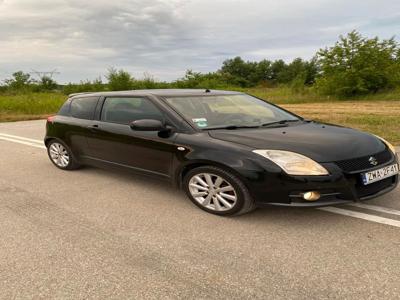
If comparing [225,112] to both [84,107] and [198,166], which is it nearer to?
[198,166]

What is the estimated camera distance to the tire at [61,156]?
569cm

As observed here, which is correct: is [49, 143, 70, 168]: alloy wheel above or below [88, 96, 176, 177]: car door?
below

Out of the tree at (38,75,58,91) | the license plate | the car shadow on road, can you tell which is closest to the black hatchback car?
the license plate

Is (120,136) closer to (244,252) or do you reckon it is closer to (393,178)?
(244,252)

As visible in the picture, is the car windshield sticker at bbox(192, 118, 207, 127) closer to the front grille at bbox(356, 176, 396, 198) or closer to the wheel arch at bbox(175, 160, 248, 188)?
the wheel arch at bbox(175, 160, 248, 188)

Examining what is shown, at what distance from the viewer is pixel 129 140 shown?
457 centimetres

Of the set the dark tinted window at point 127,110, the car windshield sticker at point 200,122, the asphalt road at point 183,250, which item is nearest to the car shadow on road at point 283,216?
the asphalt road at point 183,250

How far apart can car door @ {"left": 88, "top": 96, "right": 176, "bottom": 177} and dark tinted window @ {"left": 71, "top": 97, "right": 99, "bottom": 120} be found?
236 millimetres

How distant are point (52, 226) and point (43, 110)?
18.1 meters

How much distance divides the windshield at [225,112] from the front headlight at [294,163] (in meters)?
0.86

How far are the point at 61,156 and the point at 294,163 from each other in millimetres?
3966

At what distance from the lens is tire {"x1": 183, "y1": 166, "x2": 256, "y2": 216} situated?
3.58 metres

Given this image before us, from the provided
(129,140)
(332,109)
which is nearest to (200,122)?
(129,140)

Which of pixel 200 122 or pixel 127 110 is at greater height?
pixel 127 110
